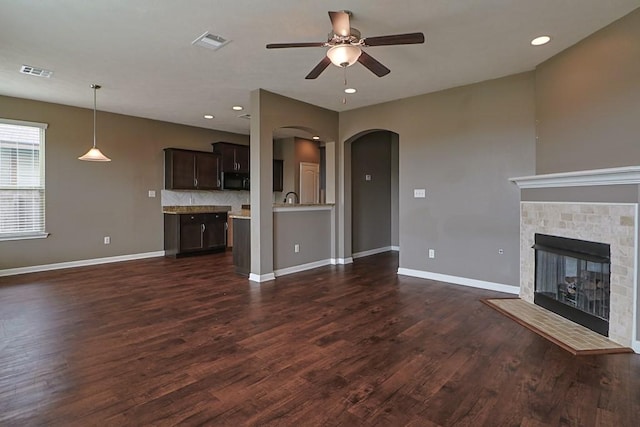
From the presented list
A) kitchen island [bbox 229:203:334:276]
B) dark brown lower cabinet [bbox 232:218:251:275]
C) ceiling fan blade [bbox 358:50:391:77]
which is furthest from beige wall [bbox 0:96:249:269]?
ceiling fan blade [bbox 358:50:391:77]

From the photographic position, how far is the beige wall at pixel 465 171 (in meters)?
4.26

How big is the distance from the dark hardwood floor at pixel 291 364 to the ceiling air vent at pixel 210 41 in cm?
281

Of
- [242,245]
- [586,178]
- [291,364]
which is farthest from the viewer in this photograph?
[242,245]

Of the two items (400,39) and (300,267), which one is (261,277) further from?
(400,39)

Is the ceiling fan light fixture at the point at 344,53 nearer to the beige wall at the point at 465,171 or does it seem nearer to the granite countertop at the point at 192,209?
the beige wall at the point at 465,171

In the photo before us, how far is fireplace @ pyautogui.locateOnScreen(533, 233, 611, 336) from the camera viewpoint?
9.75ft

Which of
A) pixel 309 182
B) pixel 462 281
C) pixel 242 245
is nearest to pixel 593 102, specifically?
pixel 462 281

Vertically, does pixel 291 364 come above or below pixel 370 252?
below

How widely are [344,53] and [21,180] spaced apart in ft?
18.8

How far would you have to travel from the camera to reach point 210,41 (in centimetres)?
335

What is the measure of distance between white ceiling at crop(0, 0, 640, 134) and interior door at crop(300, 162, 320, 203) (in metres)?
3.67

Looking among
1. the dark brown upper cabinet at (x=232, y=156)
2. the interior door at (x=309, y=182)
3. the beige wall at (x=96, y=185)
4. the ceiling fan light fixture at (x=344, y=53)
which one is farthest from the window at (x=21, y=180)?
the ceiling fan light fixture at (x=344, y=53)

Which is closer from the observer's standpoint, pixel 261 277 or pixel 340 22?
pixel 340 22

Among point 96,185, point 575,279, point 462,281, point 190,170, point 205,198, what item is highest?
point 190,170
